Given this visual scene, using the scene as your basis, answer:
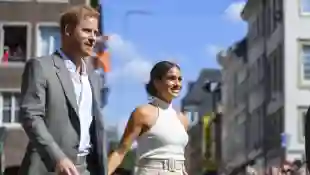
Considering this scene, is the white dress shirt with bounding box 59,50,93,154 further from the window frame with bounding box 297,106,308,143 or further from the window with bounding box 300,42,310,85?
the window with bounding box 300,42,310,85

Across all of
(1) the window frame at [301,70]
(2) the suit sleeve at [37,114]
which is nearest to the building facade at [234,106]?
(1) the window frame at [301,70]

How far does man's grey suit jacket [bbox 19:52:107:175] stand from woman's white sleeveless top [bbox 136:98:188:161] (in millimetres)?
2707

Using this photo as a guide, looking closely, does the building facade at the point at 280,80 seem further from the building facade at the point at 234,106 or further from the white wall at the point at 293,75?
the building facade at the point at 234,106

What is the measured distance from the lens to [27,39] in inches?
1710

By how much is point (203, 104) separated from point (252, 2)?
5033cm

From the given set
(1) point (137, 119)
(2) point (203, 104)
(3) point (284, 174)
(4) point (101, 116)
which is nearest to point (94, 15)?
(4) point (101, 116)

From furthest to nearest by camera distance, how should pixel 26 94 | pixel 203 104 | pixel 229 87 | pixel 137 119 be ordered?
pixel 203 104
pixel 229 87
pixel 137 119
pixel 26 94

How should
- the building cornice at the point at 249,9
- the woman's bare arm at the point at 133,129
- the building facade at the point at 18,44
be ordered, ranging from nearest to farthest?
the woman's bare arm at the point at 133,129
the building facade at the point at 18,44
the building cornice at the point at 249,9

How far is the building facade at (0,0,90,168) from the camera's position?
4272cm

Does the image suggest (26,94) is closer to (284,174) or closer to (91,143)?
(91,143)

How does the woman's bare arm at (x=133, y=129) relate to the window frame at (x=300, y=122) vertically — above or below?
above

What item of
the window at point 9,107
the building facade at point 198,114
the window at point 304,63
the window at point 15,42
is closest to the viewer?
the window at point 9,107

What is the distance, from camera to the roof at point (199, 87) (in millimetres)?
125188

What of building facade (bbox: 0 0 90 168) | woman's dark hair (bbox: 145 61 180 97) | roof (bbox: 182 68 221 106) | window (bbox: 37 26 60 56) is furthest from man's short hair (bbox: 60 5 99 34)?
roof (bbox: 182 68 221 106)
